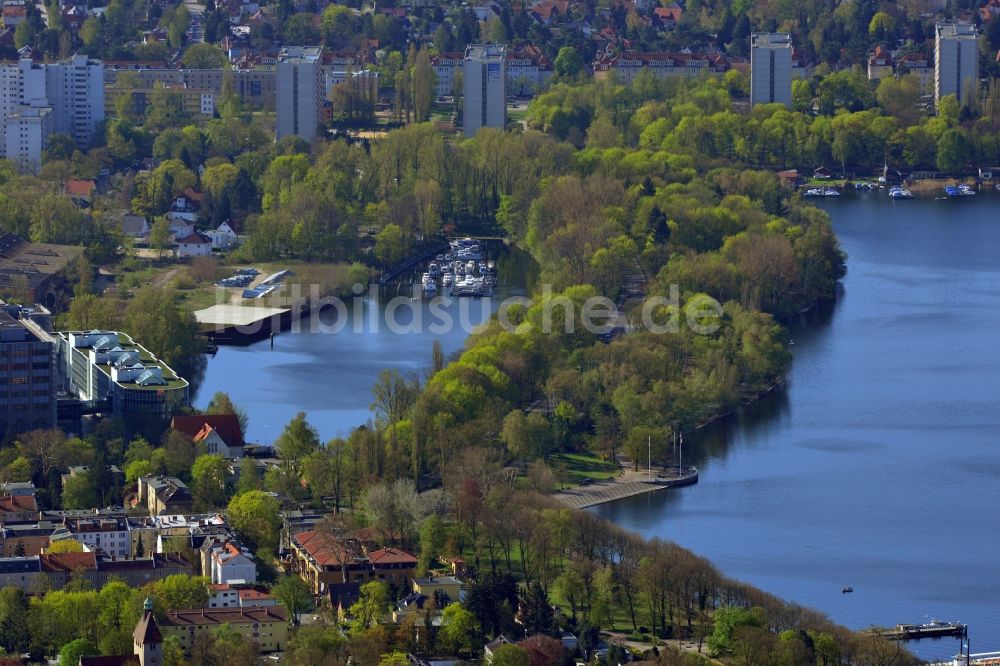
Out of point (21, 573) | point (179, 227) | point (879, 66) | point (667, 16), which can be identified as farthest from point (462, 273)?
point (667, 16)

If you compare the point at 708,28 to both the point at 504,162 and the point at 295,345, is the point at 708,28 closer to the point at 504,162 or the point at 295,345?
the point at 504,162

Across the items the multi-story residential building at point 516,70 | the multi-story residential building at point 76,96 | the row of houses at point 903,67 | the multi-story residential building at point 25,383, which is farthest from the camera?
the row of houses at point 903,67

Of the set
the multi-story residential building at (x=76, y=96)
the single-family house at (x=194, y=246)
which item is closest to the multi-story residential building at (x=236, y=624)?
the single-family house at (x=194, y=246)

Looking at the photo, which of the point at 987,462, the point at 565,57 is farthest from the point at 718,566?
the point at 565,57

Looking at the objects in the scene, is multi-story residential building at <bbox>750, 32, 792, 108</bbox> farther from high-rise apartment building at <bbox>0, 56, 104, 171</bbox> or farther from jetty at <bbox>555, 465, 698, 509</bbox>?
jetty at <bbox>555, 465, 698, 509</bbox>

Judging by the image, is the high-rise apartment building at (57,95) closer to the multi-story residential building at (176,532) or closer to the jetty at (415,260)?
the jetty at (415,260)

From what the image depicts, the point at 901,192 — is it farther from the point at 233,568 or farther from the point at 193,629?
the point at 193,629

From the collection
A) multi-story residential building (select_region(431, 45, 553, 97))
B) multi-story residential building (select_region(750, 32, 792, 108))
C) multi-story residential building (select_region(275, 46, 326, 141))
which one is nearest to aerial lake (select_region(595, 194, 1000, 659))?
multi-story residential building (select_region(275, 46, 326, 141))
